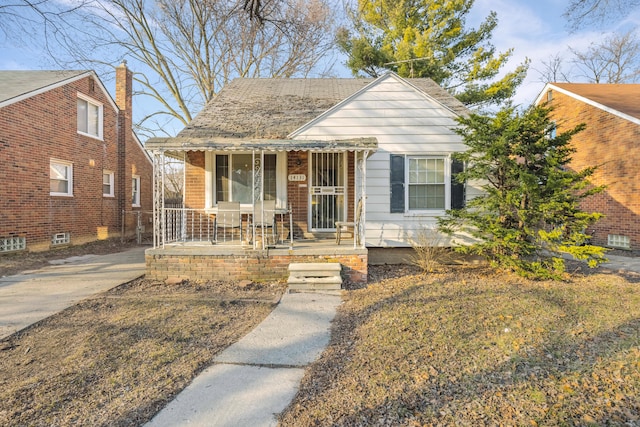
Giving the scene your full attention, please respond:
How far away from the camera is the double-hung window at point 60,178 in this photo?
10680 mm

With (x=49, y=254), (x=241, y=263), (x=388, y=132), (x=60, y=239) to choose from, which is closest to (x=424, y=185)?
(x=388, y=132)

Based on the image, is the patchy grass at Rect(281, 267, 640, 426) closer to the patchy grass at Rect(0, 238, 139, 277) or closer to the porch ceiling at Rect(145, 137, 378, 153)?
the porch ceiling at Rect(145, 137, 378, 153)

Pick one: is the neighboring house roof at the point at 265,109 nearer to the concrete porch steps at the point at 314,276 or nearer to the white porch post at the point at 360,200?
the white porch post at the point at 360,200

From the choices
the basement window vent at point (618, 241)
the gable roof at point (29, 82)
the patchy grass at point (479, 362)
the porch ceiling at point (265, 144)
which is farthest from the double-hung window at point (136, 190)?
the basement window vent at point (618, 241)

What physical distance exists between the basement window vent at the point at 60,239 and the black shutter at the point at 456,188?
38.4ft

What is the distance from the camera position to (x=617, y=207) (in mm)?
11211

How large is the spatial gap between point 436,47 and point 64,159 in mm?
16280

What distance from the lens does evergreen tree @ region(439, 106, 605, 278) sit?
5.92 m

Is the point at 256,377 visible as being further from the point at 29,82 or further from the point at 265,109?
the point at 29,82

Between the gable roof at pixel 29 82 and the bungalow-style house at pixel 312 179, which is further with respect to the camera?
the gable roof at pixel 29 82

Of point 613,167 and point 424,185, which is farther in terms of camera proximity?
point 613,167

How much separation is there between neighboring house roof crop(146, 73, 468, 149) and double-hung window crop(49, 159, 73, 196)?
5.55 m

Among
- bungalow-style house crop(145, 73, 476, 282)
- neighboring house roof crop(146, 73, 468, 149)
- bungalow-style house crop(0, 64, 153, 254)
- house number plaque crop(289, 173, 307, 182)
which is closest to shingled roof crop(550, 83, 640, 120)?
neighboring house roof crop(146, 73, 468, 149)

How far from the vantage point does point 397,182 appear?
7.59 m
